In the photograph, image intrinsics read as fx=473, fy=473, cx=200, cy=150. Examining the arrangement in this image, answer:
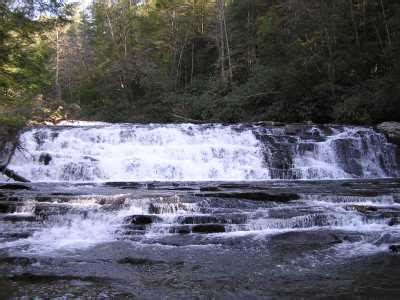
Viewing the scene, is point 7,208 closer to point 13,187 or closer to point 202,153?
point 13,187

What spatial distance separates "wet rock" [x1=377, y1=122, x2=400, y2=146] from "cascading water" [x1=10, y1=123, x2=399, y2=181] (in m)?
0.30

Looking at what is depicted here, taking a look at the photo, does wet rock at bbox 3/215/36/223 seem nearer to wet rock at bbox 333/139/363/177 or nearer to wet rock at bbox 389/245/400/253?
wet rock at bbox 389/245/400/253

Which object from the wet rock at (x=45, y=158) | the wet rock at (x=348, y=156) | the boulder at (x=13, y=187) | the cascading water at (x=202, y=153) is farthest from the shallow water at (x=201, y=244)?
the wet rock at (x=348, y=156)

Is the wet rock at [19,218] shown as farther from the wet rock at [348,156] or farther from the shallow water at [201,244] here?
the wet rock at [348,156]

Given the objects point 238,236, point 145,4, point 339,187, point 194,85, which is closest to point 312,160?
point 339,187

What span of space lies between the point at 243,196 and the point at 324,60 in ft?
45.1

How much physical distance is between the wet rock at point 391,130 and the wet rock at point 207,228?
1157 cm

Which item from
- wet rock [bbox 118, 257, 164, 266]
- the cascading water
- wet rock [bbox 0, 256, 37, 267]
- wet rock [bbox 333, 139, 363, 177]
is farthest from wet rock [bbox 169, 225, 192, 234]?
wet rock [bbox 333, 139, 363, 177]

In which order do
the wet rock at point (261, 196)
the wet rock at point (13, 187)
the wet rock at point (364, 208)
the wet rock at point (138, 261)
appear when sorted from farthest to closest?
the wet rock at point (13, 187) → the wet rock at point (261, 196) → the wet rock at point (364, 208) → the wet rock at point (138, 261)

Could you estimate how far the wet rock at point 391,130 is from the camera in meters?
17.5

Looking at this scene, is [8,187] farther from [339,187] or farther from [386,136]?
[386,136]

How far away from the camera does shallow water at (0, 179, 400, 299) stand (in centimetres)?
515

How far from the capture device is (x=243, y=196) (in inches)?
398

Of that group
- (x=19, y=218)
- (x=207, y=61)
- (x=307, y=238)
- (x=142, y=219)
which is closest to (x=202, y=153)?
(x=142, y=219)
